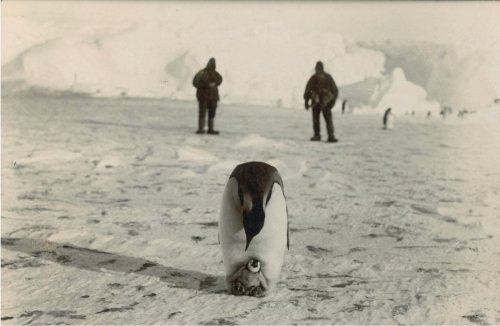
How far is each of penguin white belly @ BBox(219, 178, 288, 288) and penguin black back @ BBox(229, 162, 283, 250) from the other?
0.04 m

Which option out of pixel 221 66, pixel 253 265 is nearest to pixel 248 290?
pixel 253 265

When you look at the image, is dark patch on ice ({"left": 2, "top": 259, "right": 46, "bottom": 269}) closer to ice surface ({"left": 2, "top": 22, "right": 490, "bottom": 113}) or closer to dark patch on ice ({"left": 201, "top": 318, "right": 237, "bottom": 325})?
dark patch on ice ({"left": 201, "top": 318, "right": 237, "bottom": 325})

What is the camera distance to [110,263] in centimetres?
319

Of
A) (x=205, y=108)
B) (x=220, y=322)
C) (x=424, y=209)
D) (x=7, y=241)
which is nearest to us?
(x=220, y=322)

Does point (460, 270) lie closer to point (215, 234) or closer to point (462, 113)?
point (215, 234)

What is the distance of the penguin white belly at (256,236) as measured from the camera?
2504 mm

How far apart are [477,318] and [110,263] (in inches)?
74.4

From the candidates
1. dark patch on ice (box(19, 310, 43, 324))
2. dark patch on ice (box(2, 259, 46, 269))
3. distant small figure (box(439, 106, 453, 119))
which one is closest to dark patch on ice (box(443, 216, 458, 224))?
dark patch on ice (box(2, 259, 46, 269))

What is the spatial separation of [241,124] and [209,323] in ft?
31.8

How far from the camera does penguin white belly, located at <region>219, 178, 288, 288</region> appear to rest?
8.21 feet

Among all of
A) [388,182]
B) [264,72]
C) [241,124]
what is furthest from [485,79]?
[264,72]

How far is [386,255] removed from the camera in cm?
338

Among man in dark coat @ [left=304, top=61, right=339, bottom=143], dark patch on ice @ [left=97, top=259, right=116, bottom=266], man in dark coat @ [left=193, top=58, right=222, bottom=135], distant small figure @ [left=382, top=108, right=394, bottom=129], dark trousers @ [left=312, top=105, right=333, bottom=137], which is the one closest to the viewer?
dark patch on ice @ [left=97, top=259, right=116, bottom=266]

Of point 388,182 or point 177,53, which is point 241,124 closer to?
point 388,182
